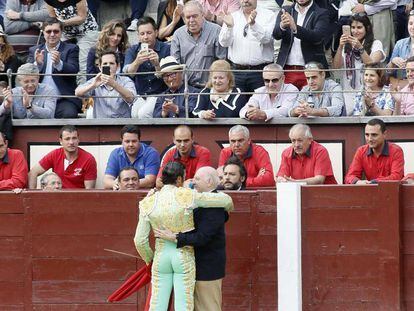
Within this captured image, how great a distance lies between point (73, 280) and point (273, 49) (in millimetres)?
3190

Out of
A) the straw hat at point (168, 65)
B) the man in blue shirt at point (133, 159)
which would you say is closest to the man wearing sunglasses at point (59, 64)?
the straw hat at point (168, 65)

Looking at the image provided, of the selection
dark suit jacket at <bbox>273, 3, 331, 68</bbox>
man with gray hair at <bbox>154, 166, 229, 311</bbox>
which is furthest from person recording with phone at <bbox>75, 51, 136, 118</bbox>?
man with gray hair at <bbox>154, 166, 229, 311</bbox>

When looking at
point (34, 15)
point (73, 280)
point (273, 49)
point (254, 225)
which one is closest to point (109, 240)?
point (73, 280)

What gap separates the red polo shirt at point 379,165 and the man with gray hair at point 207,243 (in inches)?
76.1

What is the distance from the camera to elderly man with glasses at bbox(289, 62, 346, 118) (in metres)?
13.4

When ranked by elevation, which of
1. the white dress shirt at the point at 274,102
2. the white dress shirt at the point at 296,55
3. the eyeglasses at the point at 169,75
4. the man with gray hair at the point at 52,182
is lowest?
the man with gray hair at the point at 52,182

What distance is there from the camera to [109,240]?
12.3 m

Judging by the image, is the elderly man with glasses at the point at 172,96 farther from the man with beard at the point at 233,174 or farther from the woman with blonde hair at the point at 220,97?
the man with beard at the point at 233,174

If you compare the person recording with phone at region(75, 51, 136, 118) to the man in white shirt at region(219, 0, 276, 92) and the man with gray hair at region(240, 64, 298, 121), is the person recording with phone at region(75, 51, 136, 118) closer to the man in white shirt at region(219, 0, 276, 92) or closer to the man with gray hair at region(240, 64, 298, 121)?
the man in white shirt at region(219, 0, 276, 92)

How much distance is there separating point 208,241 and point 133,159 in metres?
2.37

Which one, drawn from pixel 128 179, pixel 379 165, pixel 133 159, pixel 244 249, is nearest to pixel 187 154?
pixel 133 159

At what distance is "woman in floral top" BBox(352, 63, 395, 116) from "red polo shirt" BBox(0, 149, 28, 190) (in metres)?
3.01

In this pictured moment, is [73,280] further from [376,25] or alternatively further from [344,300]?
[376,25]

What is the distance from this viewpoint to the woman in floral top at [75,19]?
1514 cm
